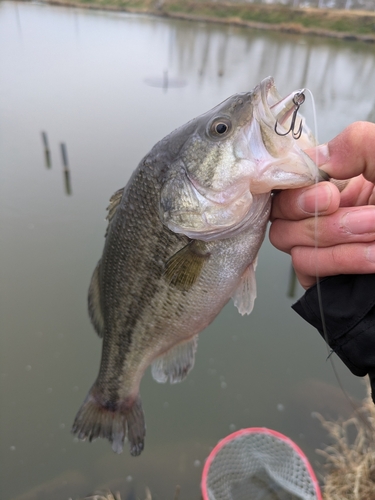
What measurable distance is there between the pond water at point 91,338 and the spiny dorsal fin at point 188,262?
2.65 meters

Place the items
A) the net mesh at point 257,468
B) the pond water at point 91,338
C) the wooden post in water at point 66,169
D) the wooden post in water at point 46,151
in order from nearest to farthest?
1. the net mesh at point 257,468
2. the pond water at point 91,338
3. the wooden post in water at point 66,169
4. the wooden post in water at point 46,151

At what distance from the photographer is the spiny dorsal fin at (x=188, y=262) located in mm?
1359

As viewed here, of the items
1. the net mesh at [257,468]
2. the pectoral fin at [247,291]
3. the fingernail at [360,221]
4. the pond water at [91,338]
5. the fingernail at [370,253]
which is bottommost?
the pond water at [91,338]

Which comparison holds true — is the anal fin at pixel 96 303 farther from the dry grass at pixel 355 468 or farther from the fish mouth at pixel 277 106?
the dry grass at pixel 355 468

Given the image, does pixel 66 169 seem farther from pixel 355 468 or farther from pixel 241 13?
pixel 241 13

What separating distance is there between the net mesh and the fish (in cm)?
99

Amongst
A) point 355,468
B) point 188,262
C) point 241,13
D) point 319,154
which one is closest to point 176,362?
point 188,262

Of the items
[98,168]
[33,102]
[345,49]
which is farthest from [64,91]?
[345,49]

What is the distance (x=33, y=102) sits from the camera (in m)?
10.3

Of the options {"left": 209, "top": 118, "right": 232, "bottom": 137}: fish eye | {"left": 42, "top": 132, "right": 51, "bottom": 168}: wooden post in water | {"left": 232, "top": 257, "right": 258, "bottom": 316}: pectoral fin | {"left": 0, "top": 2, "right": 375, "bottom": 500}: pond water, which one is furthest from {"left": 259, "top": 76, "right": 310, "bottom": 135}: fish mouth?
{"left": 42, "top": 132, "right": 51, "bottom": 168}: wooden post in water

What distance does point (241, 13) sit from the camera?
28469mm

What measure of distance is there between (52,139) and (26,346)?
19.7 ft

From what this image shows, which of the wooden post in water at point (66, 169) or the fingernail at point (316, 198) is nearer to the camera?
the fingernail at point (316, 198)

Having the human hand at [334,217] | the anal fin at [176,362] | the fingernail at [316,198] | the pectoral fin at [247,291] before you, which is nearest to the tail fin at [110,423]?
the anal fin at [176,362]
